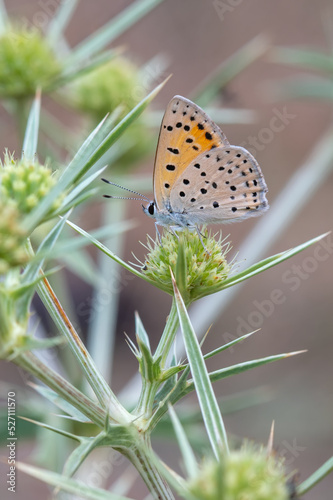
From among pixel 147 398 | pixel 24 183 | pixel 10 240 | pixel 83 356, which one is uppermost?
pixel 24 183

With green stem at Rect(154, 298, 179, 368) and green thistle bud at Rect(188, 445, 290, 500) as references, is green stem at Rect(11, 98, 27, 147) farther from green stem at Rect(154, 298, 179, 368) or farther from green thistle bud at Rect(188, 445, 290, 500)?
green thistle bud at Rect(188, 445, 290, 500)

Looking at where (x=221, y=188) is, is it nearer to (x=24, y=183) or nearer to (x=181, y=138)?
(x=181, y=138)

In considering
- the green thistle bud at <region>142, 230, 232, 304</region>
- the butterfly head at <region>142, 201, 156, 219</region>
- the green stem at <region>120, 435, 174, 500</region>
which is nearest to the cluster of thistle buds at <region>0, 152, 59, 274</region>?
the green thistle bud at <region>142, 230, 232, 304</region>

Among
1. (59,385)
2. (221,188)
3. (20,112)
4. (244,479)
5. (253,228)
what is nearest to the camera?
(244,479)

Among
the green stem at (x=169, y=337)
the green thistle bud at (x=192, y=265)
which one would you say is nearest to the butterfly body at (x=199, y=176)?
the green thistle bud at (x=192, y=265)

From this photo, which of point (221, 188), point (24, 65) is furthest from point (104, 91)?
point (221, 188)

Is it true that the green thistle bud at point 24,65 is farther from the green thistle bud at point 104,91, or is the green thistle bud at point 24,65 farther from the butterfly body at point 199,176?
the butterfly body at point 199,176
